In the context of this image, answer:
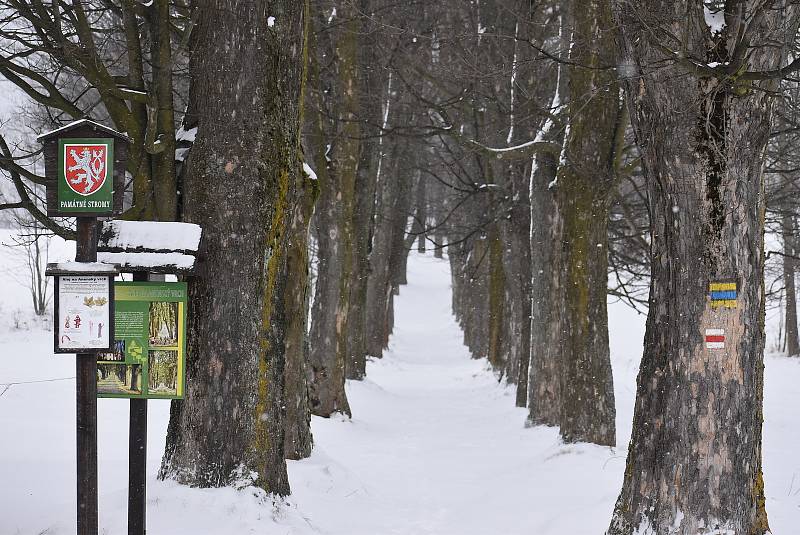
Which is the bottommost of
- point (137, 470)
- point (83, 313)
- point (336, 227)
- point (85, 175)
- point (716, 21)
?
point (137, 470)

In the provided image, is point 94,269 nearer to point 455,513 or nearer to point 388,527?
point 388,527

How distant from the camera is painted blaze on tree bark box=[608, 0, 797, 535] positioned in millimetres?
5574

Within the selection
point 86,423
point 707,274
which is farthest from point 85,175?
point 707,274

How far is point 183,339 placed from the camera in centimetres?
556

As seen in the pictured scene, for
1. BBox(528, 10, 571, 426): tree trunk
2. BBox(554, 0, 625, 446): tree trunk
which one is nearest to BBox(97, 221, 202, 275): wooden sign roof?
BBox(554, 0, 625, 446): tree trunk

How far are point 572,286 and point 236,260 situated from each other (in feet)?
18.4

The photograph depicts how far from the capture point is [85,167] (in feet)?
16.4

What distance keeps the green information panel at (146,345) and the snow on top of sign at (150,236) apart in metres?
0.27

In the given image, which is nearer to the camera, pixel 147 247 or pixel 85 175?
pixel 85 175

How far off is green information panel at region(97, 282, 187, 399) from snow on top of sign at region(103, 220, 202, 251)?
27 cm

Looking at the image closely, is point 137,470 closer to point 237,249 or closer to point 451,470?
point 237,249

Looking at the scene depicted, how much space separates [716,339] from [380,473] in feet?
18.3

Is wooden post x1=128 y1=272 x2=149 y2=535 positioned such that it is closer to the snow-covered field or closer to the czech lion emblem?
the snow-covered field

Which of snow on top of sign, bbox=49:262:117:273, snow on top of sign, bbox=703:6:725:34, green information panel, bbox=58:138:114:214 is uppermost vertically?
snow on top of sign, bbox=703:6:725:34
